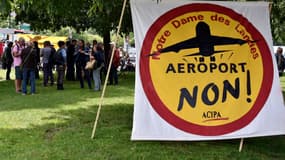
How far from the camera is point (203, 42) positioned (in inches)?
285

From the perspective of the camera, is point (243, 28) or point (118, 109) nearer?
point (243, 28)

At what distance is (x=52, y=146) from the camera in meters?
7.28

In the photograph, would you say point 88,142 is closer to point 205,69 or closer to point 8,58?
point 205,69

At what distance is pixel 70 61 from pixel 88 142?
1262cm

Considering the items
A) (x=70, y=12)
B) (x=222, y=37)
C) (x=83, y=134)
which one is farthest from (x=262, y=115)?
(x=70, y=12)

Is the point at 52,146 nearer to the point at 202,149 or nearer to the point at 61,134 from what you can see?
the point at 61,134

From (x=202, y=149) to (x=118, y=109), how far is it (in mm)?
4188

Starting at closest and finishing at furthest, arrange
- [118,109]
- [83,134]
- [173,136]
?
1. [173,136]
2. [83,134]
3. [118,109]

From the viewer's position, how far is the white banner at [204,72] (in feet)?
23.0

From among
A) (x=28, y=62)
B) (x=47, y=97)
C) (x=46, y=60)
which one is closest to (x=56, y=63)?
(x=46, y=60)

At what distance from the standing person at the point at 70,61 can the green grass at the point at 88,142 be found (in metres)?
7.76

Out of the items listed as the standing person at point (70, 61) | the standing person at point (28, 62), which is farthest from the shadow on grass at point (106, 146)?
the standing person at point (70, 61)

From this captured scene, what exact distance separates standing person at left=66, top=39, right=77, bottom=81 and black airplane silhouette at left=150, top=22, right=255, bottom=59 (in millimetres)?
12199

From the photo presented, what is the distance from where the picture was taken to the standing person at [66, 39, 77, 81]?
19.0 m
